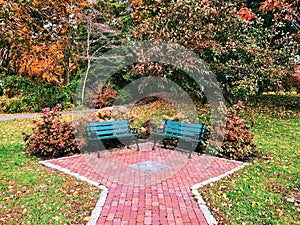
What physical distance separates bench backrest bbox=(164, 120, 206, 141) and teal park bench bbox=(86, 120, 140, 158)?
1.04m

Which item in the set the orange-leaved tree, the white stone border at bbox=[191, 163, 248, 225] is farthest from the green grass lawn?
the orange-leaved tree

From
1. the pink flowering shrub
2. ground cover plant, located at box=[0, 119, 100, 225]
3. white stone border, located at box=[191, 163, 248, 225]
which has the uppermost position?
the pink flowering shrub

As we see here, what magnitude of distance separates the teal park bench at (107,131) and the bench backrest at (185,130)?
1038 millimetres

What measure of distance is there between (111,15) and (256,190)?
18906mm

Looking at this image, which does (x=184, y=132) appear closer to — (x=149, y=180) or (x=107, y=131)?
(x=107, y=131)

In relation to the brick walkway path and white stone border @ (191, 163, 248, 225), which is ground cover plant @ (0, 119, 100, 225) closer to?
the brick walkway path

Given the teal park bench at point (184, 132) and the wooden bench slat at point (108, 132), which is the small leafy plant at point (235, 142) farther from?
the wooden bench slat at point (108, 132)

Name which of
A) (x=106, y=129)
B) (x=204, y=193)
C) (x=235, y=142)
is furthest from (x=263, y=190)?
(x=106, y=129)

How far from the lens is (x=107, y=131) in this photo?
7090 millimetres

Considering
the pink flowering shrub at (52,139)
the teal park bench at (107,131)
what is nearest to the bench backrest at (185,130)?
the teal park bench at (107,131)

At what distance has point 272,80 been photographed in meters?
9.51

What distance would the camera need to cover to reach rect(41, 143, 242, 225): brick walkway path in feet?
12.5

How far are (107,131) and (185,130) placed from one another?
2.12m

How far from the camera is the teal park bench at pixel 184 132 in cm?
676
